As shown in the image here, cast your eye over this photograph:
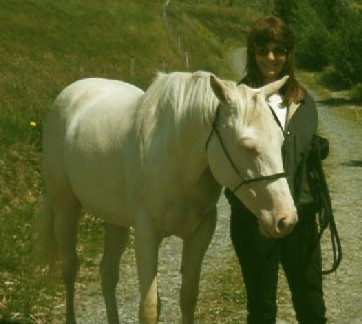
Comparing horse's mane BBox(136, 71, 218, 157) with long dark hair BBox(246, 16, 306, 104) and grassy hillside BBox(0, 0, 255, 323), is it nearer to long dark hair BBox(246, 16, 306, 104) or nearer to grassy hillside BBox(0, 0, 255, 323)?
long dark hair BBox(246, 16, 306, 104)

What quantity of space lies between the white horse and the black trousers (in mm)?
244

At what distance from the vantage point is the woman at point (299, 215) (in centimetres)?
434

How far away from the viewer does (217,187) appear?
4.57 meters

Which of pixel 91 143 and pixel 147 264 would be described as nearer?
pixel 147 264

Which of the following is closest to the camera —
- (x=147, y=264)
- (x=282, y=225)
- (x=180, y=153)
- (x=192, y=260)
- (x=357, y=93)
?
(x=282, y=225)

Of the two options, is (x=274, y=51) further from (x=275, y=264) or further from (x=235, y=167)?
(x=275, y=264)

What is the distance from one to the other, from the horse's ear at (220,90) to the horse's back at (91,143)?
0.82m

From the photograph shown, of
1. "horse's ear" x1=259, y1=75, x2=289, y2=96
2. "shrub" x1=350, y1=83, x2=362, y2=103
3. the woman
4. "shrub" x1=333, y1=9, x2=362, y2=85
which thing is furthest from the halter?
"shrub" x1=333, y1=9, x2=362, y2=85

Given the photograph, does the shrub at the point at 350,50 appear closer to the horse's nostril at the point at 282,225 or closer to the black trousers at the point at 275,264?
the black trousers at the point at 275,264

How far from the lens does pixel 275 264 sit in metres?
4.51

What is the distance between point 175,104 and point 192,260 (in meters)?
0.96

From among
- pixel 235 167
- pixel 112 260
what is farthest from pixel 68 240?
pixel 235 167

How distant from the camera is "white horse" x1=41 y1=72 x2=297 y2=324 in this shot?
3.95 metres

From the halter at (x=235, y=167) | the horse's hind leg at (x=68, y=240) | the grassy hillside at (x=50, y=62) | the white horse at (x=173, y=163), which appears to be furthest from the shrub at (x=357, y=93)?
the halter at (x=235, y=167)
